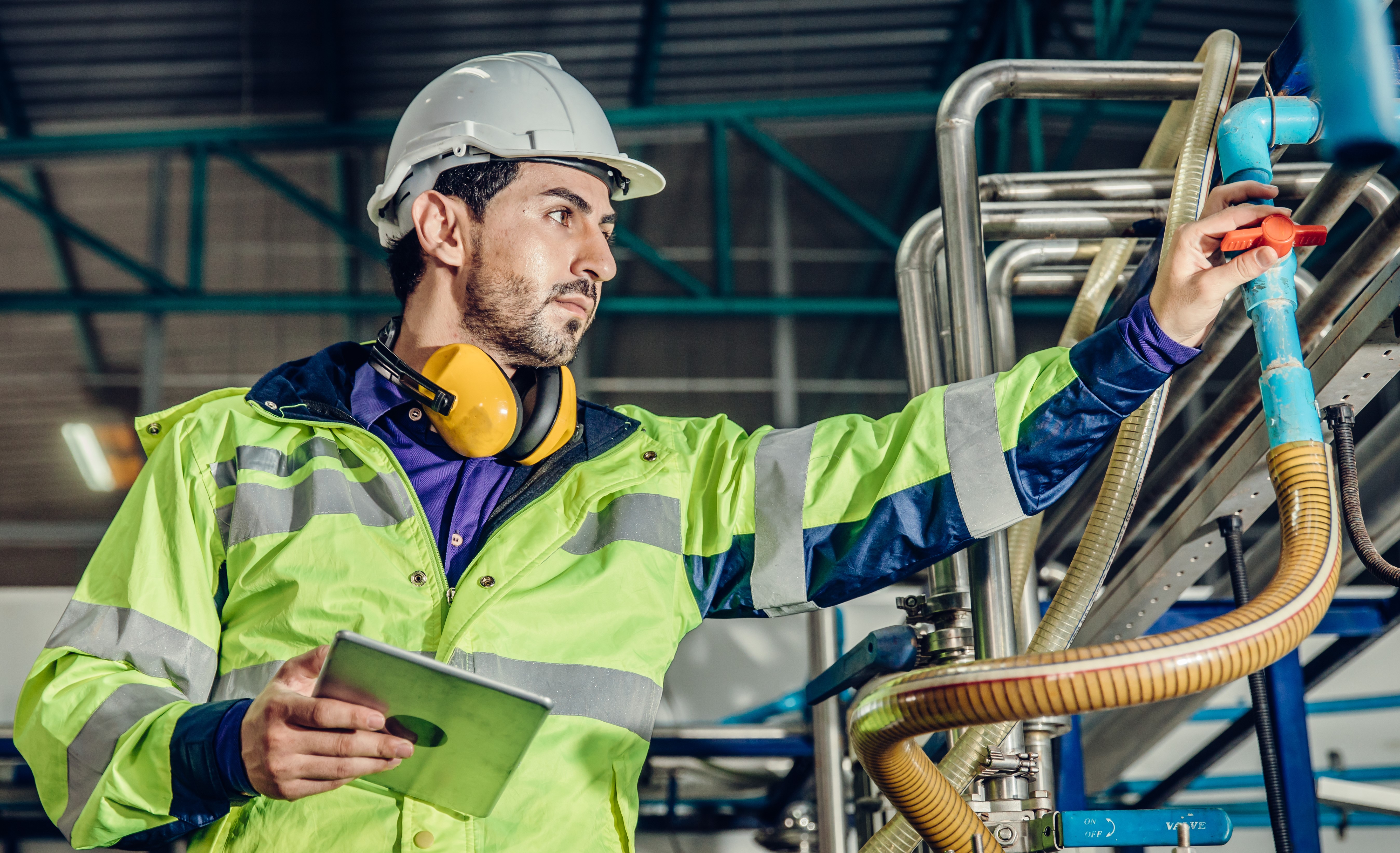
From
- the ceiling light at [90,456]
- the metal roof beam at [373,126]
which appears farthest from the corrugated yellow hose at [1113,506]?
the ceiling light at [90,456]

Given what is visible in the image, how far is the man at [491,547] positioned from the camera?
147 centimetres

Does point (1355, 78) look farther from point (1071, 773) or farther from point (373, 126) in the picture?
point (373, 126)

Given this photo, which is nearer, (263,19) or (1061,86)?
(1061,86)

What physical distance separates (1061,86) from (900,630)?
3.17 feet

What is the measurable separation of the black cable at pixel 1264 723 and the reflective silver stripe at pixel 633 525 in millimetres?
941

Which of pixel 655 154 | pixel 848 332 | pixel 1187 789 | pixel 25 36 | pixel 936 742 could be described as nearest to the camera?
pixel 936 742

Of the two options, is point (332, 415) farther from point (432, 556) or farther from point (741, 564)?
point (741, 564)

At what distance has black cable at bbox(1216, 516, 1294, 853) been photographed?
2.01 m

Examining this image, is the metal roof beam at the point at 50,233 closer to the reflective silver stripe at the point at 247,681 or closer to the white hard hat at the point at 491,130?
the white hard hat at the point at 491,130

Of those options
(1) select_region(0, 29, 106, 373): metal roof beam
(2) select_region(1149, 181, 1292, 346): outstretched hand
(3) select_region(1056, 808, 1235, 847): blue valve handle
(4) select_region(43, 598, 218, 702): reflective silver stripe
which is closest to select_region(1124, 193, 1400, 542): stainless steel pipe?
(2) select_region(1149, 181, 1292, 346): outstretched hand

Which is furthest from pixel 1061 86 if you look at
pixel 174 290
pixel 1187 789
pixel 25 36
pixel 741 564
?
pixel 25 36

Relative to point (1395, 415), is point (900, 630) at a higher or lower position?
lower

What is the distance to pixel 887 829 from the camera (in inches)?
69.9

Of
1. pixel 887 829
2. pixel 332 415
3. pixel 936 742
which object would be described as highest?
pixel 332 415
